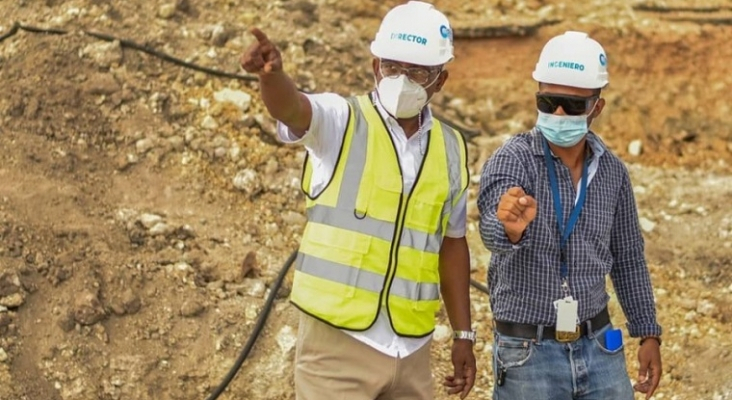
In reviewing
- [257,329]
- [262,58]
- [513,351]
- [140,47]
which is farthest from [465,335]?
[140,47]

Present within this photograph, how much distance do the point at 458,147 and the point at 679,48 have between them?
17.8 feet

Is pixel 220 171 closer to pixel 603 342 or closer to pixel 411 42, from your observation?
pixel 411 42

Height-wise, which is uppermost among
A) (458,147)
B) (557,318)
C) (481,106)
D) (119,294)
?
(458,147)

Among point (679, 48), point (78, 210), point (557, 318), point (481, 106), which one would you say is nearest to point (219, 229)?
point (78, 210)

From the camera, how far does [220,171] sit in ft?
22.9

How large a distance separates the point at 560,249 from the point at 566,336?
0.27 metres

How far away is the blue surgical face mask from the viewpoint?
3574 millimetres

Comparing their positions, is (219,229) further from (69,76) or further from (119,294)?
(69,76)

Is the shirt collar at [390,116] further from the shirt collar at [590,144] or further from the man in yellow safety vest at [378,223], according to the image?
the shirt collar at [590,144]

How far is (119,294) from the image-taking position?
577 cm

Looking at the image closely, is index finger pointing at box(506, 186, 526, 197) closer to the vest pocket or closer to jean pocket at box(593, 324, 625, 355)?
the vest pocket

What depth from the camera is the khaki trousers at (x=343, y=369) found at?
11.4 feet

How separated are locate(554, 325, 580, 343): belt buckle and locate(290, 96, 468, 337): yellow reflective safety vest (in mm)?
418

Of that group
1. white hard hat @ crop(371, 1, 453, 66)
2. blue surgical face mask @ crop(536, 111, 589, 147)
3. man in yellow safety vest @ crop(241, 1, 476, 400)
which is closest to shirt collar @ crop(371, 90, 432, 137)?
man in yellow safety vest @ crop(241, 1, 476, 400)
